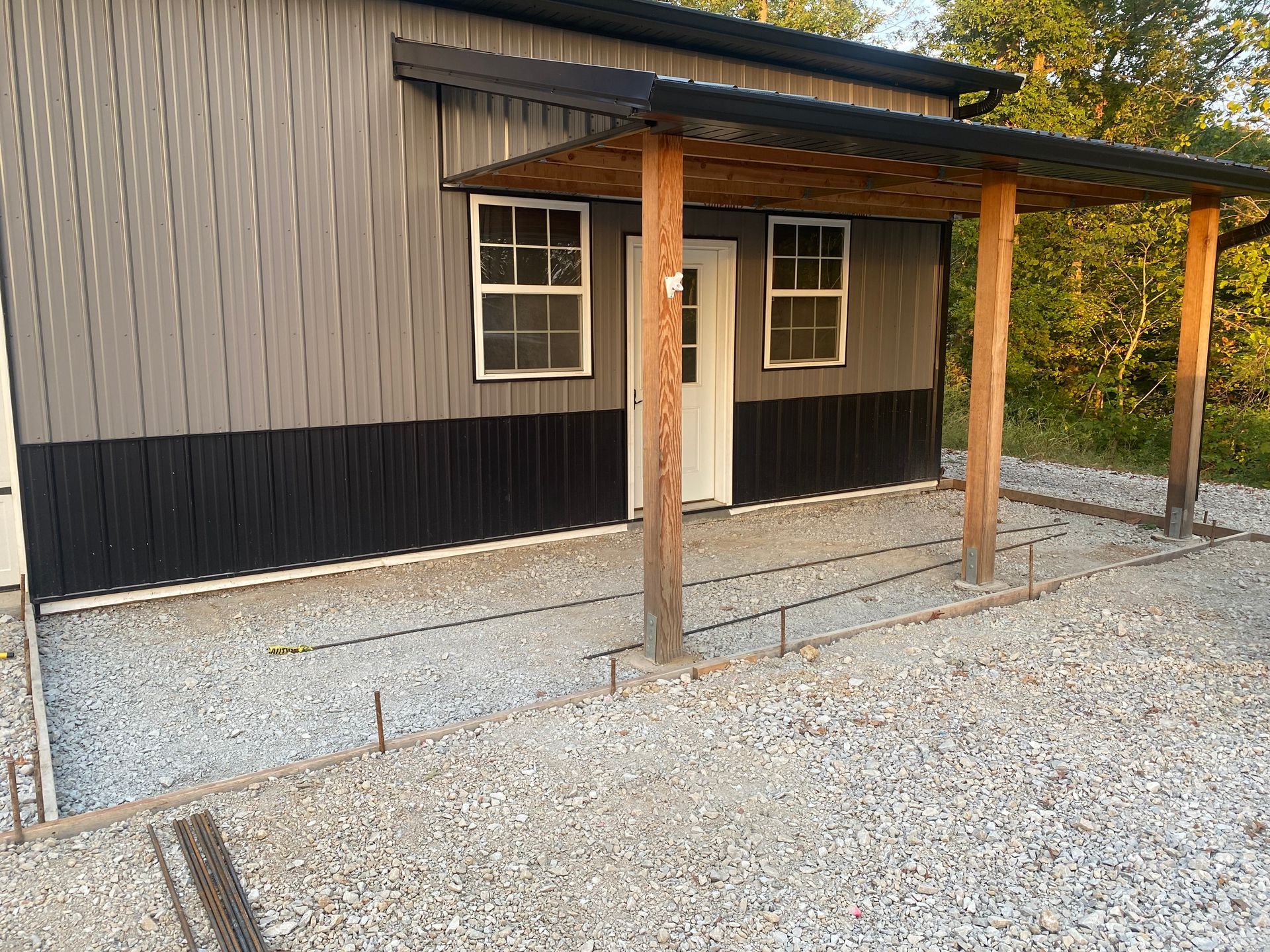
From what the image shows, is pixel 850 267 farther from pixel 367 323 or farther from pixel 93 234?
pixel 93 234

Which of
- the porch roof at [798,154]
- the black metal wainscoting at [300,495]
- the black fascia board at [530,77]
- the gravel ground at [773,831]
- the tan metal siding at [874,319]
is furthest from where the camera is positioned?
the tan metal siding at [874,319]

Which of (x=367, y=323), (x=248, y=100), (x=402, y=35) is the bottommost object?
(x=367, y=323)

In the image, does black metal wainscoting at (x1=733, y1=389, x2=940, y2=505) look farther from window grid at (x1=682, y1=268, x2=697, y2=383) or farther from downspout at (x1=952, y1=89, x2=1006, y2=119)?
downspout at (x1=952, y1=89, x2=1006, y2=119)

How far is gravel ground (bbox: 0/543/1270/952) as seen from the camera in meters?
2.40

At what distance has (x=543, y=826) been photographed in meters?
2.86

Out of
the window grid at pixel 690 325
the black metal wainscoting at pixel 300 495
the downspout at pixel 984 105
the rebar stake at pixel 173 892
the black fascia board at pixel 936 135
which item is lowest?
the rebar stake at pixel 173 892

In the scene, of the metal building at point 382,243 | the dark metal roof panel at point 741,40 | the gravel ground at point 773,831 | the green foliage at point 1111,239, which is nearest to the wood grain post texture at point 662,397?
the metal building at point 382,243

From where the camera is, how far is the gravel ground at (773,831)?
2.40 meters

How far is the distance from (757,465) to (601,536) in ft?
5.28

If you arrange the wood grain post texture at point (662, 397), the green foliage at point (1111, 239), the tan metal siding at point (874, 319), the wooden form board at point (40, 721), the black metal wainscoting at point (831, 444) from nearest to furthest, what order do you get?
the wooden form board at point (40, 721)
the wood grain post texture at point (662, 397)
the tan metal siding at point (874, 319)
the black metal wainscoting at point (831, 444)
the green foliage at point (1111, 239)

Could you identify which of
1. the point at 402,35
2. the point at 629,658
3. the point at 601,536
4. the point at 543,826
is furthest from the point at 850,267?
the point at 543,826

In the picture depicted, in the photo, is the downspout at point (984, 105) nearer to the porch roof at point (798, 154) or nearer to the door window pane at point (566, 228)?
the porch roof at point (798, 154)

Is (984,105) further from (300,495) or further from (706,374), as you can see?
(300,495)

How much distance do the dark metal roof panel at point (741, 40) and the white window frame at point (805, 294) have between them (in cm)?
120
